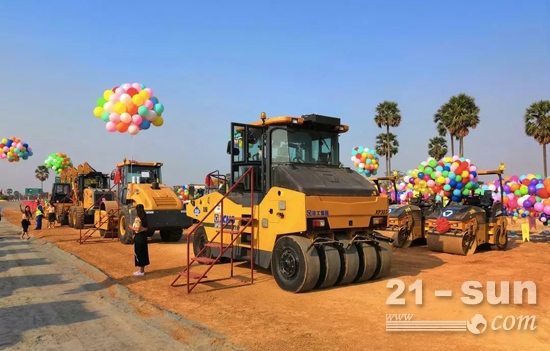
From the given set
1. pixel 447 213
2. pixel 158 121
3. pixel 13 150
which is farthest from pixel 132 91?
pixel 13 150

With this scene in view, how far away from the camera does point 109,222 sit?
53.9 ft

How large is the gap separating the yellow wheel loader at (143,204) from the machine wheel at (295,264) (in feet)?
25.3

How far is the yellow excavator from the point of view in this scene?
66.9ft

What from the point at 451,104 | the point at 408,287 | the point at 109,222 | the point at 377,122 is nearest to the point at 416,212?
the point at 408,287

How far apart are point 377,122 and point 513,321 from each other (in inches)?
1721

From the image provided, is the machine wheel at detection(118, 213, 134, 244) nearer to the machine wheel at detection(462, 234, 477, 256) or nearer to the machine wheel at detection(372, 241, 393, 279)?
the machine wheel at detection(372, 241, 393, 279)

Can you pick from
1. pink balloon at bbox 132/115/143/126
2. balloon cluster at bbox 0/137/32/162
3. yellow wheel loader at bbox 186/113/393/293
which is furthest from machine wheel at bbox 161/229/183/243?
balloon cluster at bbox 0/137/32/162

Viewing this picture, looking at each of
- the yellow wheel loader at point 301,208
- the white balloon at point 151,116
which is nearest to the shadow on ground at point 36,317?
the yellow wheel loader at point 301,208

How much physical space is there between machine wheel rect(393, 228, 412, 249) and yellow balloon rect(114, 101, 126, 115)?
403 inches

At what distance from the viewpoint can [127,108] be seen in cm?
1467

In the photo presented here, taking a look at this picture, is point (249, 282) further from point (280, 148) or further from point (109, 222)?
point (109, 222)

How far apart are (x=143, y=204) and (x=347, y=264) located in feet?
29.9

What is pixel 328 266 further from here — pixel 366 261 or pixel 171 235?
pixel 171 235

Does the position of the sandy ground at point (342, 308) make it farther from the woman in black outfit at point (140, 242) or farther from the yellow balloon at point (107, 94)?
the yellow balloon at point (107, 94)
